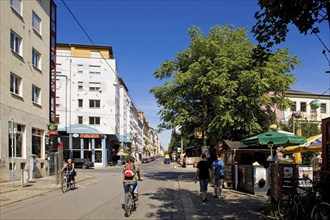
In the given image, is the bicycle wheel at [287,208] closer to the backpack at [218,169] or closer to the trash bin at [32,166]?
the backpack at [218,169]

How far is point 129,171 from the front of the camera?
1040 cm

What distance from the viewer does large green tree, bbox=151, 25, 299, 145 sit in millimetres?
18344

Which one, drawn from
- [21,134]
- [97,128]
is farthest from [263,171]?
[97,128]

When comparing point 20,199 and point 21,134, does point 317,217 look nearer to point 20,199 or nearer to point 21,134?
point 20,199

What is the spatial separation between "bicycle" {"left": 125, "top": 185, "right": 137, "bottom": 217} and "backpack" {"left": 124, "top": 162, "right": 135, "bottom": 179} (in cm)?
29

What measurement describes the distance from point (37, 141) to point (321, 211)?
24114mm

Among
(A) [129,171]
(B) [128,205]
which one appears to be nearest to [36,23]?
(A) [129,171]

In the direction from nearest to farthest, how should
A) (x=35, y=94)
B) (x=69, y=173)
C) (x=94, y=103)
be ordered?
(x=69, y=173) < (x=35, y=94) < (x=94, y=103)

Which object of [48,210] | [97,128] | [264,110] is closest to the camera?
[48,210]

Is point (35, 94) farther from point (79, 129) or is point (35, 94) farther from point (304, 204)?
point (79, 129)

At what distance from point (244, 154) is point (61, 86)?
46.6 metres

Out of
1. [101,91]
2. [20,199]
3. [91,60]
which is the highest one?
[91,60]

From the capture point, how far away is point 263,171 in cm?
1399

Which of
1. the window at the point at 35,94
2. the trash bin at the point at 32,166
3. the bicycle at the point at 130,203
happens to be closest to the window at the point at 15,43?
the window at the point at 35,94
